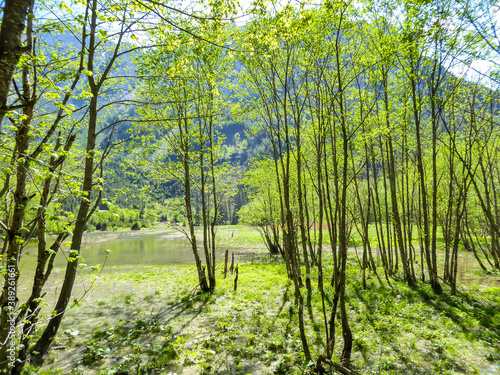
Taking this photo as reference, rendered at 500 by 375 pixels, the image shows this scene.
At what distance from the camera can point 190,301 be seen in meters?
10.0

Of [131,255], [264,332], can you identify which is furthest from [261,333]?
[131,255]

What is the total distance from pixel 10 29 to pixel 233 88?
855 cm

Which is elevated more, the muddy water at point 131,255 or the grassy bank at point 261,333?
the grassy bank at point 261,333

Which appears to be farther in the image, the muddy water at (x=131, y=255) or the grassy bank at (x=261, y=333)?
the muddy water at (x=131, y=255)

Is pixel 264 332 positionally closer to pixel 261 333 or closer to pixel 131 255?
pixel 261 333

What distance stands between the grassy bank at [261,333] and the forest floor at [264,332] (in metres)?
0.03

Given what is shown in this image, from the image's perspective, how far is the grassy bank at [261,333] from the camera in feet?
17.6

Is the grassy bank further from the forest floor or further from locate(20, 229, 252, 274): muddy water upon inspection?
locate(20, 229, 252, 274): muddy water

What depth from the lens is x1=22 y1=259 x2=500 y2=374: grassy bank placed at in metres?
5.37

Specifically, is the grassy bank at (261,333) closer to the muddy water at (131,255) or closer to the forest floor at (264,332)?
the forest floor at (264,332)

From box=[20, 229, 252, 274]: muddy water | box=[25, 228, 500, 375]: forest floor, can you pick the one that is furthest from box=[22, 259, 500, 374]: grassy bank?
box=[20, 229, 252, 274]: muddy water

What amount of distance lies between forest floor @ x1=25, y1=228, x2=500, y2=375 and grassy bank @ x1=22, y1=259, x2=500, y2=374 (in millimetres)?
28

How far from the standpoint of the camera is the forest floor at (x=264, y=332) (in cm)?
536

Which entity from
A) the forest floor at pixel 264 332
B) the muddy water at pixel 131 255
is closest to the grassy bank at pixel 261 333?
the forest floor at pixel 264 332
